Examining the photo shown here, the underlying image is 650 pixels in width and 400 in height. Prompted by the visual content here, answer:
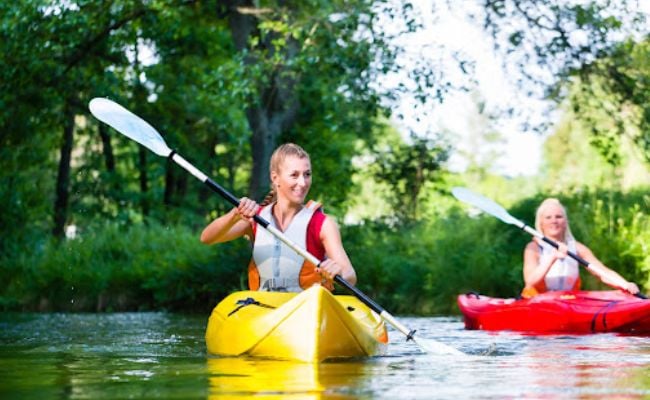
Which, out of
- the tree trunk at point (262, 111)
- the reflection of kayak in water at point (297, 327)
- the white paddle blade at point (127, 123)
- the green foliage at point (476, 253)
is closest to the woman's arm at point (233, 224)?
the reflection of kayak in water at point (297, 327)

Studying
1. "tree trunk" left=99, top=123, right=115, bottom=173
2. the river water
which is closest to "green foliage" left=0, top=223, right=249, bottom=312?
the river water

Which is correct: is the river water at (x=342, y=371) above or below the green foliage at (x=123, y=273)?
below

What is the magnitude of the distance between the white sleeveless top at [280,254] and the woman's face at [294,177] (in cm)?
13

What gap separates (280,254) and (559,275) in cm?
398

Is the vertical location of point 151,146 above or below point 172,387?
above

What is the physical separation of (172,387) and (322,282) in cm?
191

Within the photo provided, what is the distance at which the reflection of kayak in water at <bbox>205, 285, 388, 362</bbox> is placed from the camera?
5.95m

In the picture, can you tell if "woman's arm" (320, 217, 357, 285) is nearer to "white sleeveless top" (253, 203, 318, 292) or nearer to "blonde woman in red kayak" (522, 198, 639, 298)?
"white sleeveless top" (253, 203, 318, 292)

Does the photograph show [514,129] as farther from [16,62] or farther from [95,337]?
[95,337]

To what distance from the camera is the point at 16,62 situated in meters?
15.8

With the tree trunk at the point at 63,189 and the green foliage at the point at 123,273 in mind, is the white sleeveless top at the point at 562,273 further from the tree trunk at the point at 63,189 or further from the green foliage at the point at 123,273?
the tree trunk at the point at 63,189

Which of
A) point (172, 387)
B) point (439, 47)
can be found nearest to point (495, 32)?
point (439, 47)

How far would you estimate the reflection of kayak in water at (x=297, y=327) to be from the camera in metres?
5.95

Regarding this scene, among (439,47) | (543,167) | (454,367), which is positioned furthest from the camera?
(543,167)
